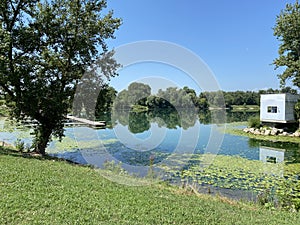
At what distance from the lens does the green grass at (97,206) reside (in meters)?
3.59

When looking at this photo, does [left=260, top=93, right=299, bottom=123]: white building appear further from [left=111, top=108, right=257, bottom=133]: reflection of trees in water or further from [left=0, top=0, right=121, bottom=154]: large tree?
[left=0, top=0, right=121, bottom=154]: large tree

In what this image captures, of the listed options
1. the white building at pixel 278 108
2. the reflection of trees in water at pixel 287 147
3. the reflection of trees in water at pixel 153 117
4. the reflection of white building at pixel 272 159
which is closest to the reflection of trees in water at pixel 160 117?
the reflection of trees in water at pixel 153 117

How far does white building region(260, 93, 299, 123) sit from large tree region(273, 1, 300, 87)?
179 cm

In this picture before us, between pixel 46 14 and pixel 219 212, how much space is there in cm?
909

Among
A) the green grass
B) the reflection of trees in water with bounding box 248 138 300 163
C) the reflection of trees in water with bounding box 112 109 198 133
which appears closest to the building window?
the reflection of trees in water with bounding box 248 138 300 163

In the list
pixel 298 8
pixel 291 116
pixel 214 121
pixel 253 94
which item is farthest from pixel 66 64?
pixel 253 94

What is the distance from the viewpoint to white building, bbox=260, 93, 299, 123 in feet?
72.4

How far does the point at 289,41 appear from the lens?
23.1 metres

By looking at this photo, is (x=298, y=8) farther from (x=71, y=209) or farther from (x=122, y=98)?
(x=71, y=209)

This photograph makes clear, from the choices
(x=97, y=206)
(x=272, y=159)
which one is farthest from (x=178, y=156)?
(x=97, y=206)

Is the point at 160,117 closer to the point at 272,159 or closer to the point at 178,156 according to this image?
the point at 178,156

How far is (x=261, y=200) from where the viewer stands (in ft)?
20.4

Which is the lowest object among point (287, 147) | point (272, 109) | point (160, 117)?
point (287, 147)

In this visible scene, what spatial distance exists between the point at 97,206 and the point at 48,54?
23.8 feet
